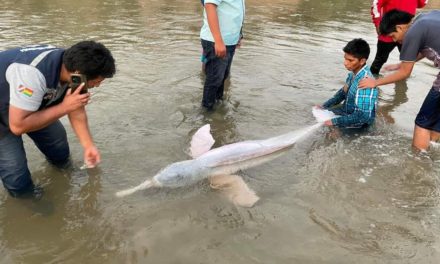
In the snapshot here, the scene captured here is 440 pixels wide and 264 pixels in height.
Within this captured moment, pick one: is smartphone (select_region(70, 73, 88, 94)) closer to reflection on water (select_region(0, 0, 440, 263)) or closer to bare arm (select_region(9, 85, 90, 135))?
bare arm (select_region(9, 85, 90, 135))

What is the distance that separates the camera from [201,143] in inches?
175

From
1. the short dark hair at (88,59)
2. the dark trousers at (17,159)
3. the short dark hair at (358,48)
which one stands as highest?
the short dark hair at (88,59)

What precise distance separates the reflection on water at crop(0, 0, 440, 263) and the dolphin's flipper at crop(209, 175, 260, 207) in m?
0.10

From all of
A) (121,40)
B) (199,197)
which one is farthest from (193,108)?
(121,40)

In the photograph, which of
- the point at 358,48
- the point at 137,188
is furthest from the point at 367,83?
the point at 137,188

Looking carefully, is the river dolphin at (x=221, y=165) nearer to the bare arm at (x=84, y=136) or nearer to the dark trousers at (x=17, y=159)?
the bare arm at (x=84, y=136)

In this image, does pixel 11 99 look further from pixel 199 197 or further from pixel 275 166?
pixel 275 166

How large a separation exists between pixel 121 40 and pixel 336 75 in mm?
4812

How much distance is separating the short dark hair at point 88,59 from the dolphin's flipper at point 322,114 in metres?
3.26

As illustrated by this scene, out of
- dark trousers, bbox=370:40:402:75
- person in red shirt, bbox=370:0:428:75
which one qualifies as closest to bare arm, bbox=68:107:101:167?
person in red shirt, bbox=370:0:428:75

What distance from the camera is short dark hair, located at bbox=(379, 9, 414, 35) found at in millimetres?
4133

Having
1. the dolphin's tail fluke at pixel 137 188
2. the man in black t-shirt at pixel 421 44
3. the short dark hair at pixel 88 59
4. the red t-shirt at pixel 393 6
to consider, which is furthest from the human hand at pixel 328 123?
the short dark hair at pixel 88 59

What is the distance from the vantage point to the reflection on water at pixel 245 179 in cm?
308

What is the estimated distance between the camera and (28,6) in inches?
483
